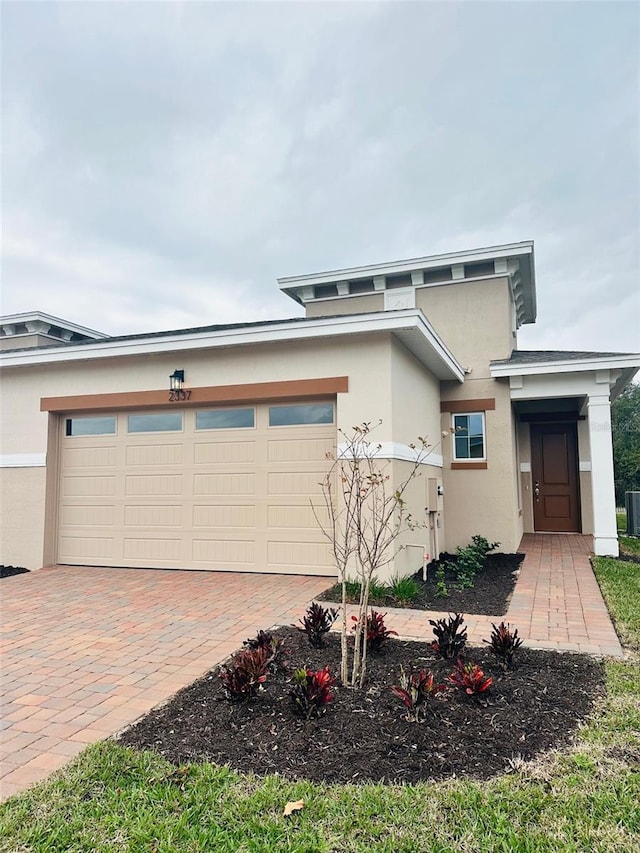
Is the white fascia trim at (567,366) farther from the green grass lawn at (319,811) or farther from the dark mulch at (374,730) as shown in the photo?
the green grass lawn at (319,811)

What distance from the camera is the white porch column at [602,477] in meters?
9.20

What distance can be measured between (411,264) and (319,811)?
981 centimetres

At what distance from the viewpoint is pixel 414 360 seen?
8539 mm

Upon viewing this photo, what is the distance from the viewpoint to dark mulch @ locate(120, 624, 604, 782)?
2748 millimetres

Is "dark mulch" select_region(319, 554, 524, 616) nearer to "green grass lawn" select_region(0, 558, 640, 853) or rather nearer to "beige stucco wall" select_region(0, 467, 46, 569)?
"green grass lawn" select_region(0, 558, 640, 853)

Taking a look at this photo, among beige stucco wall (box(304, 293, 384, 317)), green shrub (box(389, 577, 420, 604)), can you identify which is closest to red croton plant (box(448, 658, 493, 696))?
green shrub (box(389, 577, 420, 604))

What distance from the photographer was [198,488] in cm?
831

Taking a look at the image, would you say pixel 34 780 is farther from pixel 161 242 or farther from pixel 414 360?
pixel 161 242

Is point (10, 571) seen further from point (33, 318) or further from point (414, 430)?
point (33, 318)

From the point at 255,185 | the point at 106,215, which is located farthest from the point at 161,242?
the point at 255,185

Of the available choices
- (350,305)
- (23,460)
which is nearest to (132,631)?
(23,460)

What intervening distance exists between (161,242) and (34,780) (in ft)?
49.5

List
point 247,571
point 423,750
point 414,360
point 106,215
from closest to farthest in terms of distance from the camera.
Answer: point 423,750 < point 247,571 < point 414,360 < point 106,215

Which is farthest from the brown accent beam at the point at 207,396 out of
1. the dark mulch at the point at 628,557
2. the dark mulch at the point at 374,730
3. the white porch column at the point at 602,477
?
the dark mulch at the point at 628,557
